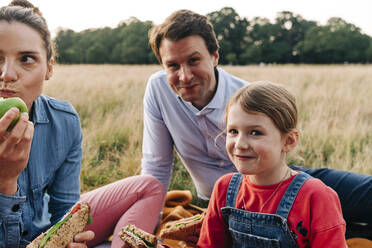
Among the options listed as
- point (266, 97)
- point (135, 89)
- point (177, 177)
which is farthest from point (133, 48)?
point (266, 97)

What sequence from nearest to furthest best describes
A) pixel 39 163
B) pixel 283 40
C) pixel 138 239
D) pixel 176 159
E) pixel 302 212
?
pixel 302 212
pixel 138 239
pixel 39 163
pixel 176 159
pixel 283 40

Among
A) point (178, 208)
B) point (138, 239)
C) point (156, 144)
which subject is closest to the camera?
point (138, 239)

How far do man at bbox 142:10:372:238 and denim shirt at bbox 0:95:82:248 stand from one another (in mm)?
823

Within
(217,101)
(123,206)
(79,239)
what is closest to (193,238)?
(123,206)

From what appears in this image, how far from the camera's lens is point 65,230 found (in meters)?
1.84

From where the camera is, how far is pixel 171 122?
2.92m

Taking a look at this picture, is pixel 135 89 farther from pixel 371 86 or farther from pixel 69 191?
pixel 69 191

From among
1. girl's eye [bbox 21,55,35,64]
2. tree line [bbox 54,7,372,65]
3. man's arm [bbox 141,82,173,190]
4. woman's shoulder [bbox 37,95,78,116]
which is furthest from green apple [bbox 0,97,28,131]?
tree line [bbox 54,7,372,65]

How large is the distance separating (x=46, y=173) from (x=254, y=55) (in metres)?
42.5

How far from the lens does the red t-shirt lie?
169 centimetres

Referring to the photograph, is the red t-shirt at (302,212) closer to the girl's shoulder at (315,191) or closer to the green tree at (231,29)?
the girl's shoulder at (315,191)

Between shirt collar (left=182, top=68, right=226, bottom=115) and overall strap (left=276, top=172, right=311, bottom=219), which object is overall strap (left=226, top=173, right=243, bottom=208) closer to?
overall strap (left=276, top=172, right=311, bottom=219)

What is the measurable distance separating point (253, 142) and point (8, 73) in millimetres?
1322

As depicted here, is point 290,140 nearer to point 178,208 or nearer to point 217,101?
point 217,101
